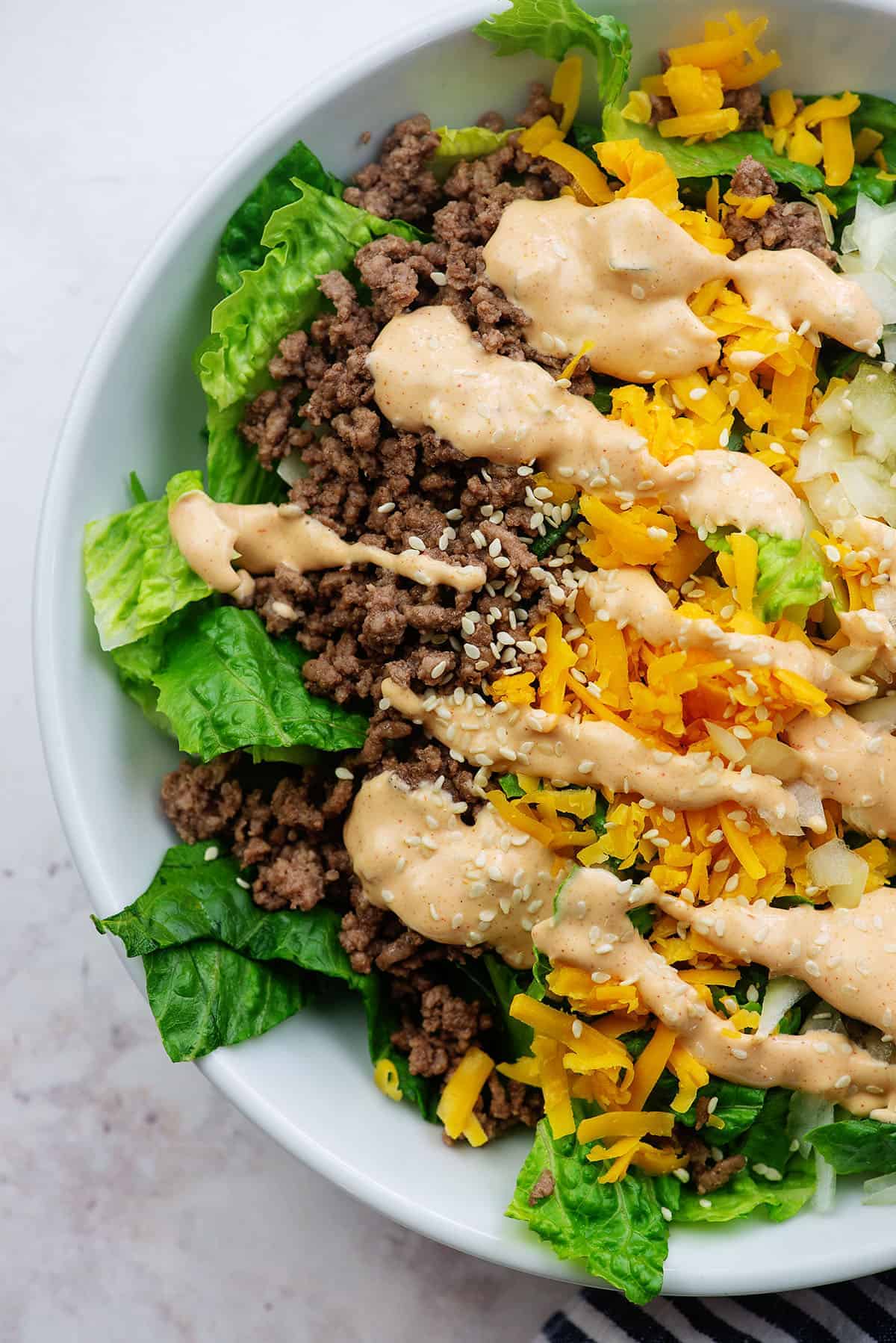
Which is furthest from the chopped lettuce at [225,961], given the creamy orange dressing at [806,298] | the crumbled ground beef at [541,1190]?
the creamy orange dressing at [806,298]

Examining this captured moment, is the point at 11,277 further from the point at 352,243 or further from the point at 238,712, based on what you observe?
the point at 238,712

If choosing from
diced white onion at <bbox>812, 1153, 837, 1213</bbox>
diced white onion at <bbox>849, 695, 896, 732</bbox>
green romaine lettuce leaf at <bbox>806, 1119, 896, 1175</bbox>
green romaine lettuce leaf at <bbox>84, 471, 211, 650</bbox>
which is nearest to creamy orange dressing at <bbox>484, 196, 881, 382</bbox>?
diced white onion at <bbox>849, 695, 896, 732</bbox>

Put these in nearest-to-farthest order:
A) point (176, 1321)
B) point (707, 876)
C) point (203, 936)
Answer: point (707, 876)
point (203, 936)
point (176, 1321)

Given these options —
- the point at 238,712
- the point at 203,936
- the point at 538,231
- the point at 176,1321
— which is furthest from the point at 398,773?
the point at 176,1321

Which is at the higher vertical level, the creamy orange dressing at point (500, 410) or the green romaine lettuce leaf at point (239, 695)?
the creamy orange dressing at point (500, 410)

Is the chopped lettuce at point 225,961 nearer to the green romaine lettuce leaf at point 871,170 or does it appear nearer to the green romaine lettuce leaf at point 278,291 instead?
the green romaine lettuce leaf at point 278,291

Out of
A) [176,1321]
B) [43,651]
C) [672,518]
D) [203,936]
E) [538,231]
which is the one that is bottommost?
[176,1321]

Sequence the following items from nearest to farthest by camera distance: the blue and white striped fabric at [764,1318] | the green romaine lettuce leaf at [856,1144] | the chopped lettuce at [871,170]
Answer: the green romaine lettuce leaf at [856,1144] → the chopped lettuce at [871,170] → the blue and white striped fabric at [764,1318]

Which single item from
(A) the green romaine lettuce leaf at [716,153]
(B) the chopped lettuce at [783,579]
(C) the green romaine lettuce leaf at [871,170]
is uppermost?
(A) the green romaine lettuce leaf at [716,153]
